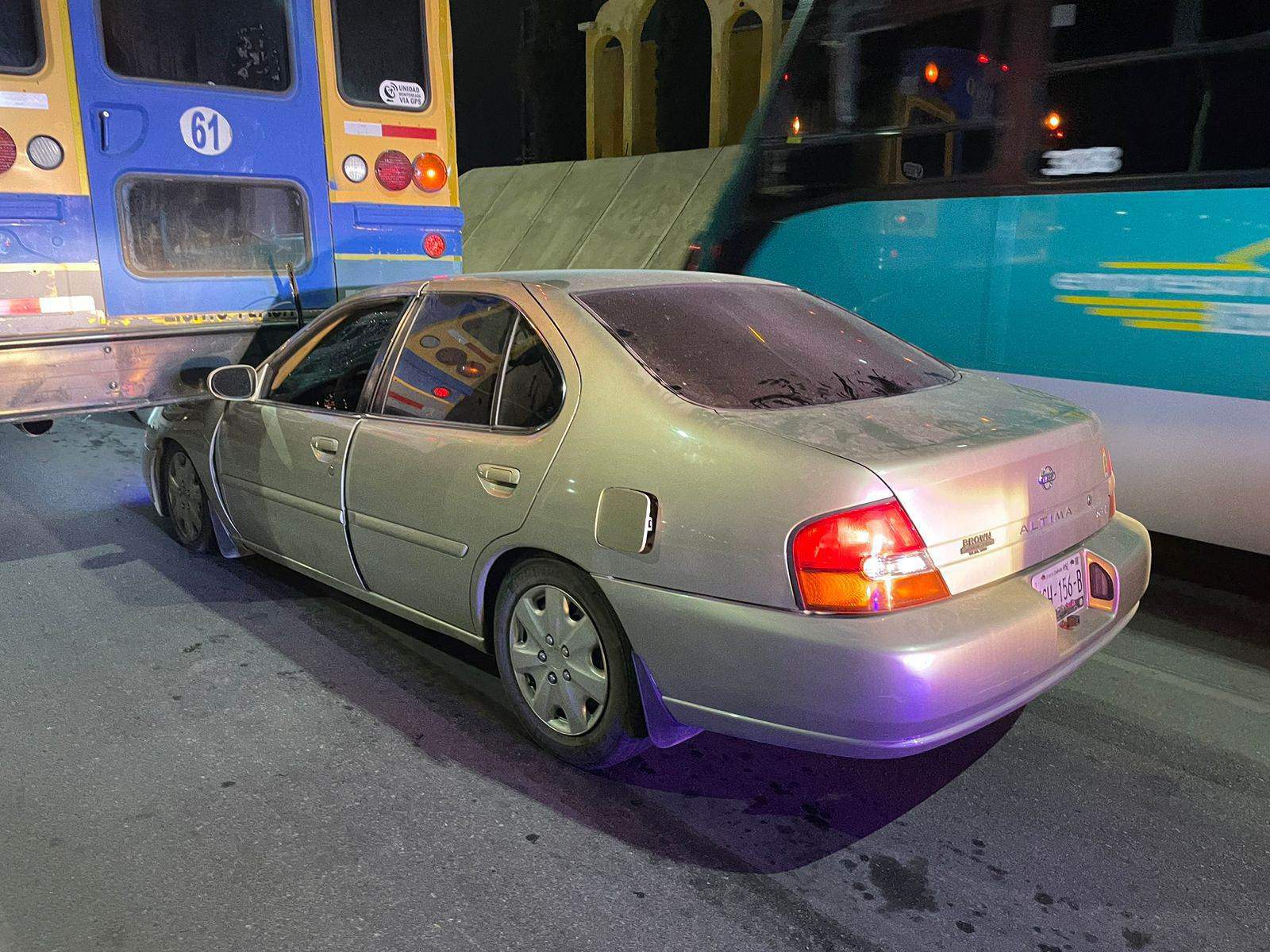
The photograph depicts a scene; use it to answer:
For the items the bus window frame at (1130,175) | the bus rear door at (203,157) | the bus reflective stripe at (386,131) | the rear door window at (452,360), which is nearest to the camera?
the rear door window at (452,360)

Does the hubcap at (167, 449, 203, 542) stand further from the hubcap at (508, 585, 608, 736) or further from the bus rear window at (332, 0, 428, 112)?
the hubcap at (508, 585, 608, 736)

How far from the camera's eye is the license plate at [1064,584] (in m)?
2.88

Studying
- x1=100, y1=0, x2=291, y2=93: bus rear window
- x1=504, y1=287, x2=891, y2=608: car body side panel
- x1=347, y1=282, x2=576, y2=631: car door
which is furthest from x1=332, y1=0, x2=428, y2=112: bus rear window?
x1=504, y1=287, x2=891, y2=608: car body side panel

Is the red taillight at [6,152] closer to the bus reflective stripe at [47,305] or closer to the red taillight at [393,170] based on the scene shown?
the bus reflective stripe at [47,305]

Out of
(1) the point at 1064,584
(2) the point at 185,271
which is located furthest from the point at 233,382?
A: (1) the point at 1064,584

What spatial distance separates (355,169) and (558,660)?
3.76 metres

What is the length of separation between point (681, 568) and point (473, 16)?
18.9 metres

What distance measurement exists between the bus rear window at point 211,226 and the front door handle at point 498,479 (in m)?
2.93

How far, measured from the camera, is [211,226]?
5.45 meters

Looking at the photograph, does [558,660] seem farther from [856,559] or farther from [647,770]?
[856,559]

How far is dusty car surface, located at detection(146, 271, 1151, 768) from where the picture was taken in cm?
255

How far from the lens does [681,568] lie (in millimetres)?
2727

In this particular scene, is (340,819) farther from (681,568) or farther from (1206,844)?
(1206,844)

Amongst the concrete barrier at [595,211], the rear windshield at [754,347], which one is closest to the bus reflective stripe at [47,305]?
the rear windshield at [754,347]
